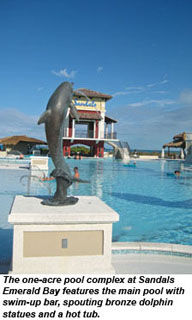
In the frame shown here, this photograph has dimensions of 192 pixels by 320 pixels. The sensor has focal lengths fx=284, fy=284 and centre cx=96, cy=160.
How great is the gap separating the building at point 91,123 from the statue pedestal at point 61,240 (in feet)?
113

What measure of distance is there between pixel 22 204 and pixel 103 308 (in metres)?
1.58

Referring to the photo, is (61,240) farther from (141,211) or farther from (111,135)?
(111,135)

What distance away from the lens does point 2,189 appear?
11.5 metres

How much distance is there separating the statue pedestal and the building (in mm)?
34375

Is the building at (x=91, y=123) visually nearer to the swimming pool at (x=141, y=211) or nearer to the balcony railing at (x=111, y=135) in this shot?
the balcony railing at (x=111, y=135)

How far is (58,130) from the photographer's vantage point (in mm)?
3777

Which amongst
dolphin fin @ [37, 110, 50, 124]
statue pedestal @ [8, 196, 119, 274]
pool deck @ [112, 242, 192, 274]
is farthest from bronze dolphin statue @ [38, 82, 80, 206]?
pool deck @ [112, 242, 192, 274]

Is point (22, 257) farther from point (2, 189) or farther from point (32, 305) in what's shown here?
point (2, 189)

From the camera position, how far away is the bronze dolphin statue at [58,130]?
3.70 m

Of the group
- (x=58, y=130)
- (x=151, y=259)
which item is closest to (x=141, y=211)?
(x=151, y=259)

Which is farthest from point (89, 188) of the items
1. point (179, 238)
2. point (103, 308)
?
point (103, 308)

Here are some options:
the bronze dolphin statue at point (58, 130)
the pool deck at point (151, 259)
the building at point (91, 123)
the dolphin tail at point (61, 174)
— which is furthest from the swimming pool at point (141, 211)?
the building at point (91, 123)

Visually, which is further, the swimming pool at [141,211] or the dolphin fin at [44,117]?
the swimming pool at [141,211]

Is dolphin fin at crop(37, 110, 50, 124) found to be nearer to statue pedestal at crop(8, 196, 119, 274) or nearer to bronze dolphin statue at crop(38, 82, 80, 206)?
bronze dolphin statue at crop(38, 82, 80, 206)
